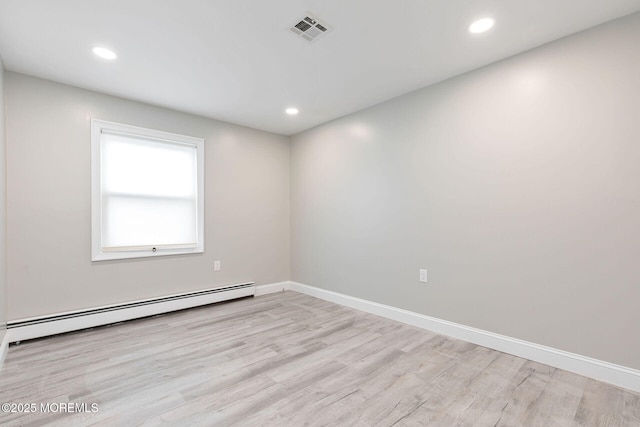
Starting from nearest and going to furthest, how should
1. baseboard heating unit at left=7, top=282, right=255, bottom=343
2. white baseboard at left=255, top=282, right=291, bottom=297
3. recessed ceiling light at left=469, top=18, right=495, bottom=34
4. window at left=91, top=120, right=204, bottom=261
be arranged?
recessed ceiling light at left=469, top=18, right=495, bottom=34 < baseboard heating unit at left=7, top=282, right=255, bottom=343 < window at left=91, top=120, right=204, bottom=261 < white baseboard at left=255, top=282, right=291, bottom=297

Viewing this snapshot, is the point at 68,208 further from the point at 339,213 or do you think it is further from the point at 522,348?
the point at 522,348

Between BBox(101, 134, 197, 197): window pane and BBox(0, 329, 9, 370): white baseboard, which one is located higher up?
BBox(101, 134, 197, 197): window pane

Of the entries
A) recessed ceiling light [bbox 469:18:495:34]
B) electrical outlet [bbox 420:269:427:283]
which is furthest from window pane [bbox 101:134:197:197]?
recessed ceiling light [bbox 469:18:495:34]

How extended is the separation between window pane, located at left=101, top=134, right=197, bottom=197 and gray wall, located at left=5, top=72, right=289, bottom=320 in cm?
19

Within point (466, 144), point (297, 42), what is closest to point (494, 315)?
point (466, 144)

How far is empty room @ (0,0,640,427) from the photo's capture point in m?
1.86

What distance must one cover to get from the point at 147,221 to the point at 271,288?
6.49 feet

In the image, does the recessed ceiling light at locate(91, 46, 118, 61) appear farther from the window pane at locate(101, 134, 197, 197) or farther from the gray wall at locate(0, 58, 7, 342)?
the window pane at locate(101, 134, 197, 197)

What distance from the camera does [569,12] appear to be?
6.21 feet

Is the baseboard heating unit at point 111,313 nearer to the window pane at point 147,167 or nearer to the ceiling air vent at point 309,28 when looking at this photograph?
the window pane at point 147,167

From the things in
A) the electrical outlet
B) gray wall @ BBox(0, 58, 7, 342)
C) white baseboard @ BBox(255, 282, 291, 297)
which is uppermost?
gray wall @ BBox(0, 58, 7, 342)

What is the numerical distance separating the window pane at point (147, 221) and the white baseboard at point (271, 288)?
1.21 meters

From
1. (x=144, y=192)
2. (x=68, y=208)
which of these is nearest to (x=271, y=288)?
(x=144, y=192)

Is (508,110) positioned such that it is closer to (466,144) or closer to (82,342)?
(466,144)
